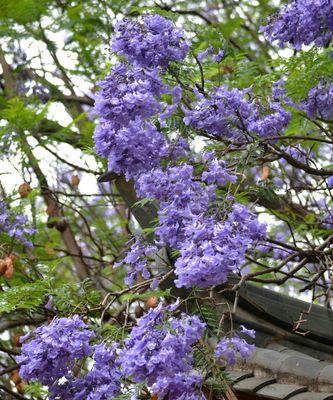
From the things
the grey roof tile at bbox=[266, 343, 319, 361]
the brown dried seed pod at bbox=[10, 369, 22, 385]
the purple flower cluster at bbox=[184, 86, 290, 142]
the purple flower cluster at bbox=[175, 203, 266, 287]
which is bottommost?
the grey roof tile at bbox=[266, 343, 319, 361]

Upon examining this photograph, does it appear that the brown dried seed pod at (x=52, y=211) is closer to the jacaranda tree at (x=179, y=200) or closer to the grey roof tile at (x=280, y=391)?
the jacaranda tree at (x=179, y=200)

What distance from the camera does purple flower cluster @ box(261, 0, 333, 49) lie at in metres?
4.24

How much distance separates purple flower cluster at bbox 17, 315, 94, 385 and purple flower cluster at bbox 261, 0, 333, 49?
5.79ft

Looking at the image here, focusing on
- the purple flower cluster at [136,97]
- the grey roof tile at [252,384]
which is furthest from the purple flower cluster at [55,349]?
the grey roof tile at [252,384]

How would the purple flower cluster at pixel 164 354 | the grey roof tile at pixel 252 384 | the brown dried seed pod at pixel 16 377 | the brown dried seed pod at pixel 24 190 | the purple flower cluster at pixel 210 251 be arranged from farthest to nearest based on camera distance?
the brown dried seed pod at pixel 24 190
the brown dried seed pod at pixel 16 377
the grey roof tile at pixel 252 384
the purple flower cluster at pixel 164 354
the purple flower cluster at pixel 210 251

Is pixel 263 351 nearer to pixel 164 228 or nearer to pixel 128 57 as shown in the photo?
pixel 164 228

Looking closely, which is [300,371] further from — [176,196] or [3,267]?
[3,267]

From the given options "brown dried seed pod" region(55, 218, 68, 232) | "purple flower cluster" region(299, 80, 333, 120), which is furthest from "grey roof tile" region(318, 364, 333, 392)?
"brown dried seed pod" region(55, 218, 68, 232)

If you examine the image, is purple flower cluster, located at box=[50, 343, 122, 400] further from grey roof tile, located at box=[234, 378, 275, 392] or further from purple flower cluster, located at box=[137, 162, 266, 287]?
grey roof tile, located at box=[234, 378, 275, 392]

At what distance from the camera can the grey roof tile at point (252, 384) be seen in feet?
14.6

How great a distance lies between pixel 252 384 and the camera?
4504 mm

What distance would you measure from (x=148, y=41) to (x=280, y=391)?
1.82m

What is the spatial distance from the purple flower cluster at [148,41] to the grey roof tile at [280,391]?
5.51 ft

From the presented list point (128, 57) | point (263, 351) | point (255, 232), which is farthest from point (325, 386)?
point (128, 57)
